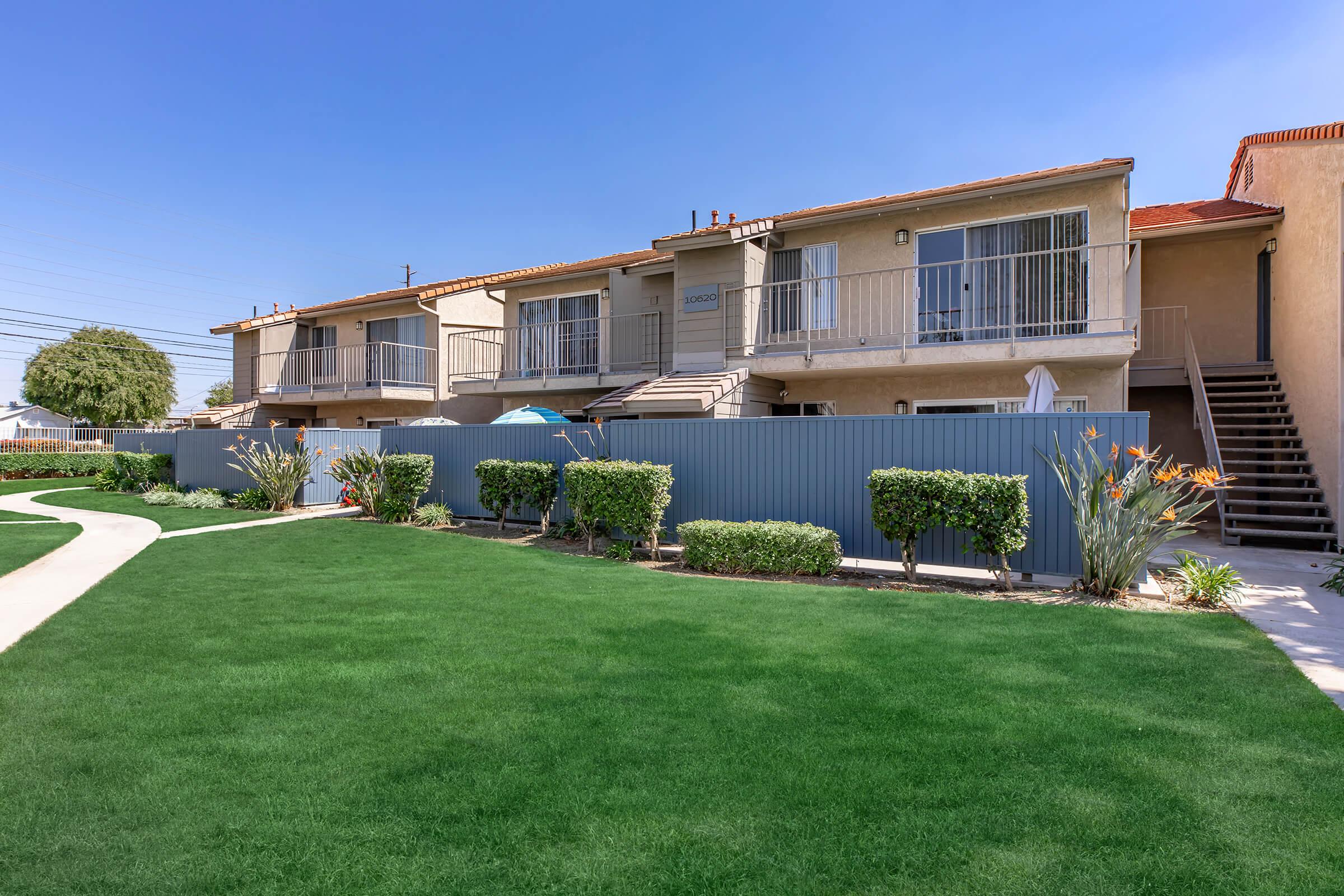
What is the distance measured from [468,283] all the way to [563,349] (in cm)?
492

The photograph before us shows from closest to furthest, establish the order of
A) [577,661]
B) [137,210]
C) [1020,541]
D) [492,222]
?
1. [577,661]
2. [1020,541]
3. [492,222]
4. [137,210]

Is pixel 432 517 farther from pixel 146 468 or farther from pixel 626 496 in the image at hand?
pixel 146 468

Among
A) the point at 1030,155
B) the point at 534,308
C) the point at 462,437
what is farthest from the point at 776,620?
the point at 534,308

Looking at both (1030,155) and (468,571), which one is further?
(1030,155)

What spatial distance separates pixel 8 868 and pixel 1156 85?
704 inches

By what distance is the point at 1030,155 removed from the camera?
1398cm

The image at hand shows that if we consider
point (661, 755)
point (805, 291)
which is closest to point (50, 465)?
point (805, 291)

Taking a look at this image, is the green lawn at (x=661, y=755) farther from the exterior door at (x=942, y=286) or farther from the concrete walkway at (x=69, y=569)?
the exterior door at (x=942, y=286)

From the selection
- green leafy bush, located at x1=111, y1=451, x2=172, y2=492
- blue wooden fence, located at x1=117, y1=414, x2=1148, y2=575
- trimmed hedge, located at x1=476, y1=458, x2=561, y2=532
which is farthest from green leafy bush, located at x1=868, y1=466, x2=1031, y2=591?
green leafy bush, located at x1=111, y1=451, x2=172, y2=492

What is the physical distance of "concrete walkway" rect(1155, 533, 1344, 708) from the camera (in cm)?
548

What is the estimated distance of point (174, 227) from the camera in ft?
126

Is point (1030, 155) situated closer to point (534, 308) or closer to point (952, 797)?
point (534, 308)

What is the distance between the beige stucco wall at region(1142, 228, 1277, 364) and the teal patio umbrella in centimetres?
1298

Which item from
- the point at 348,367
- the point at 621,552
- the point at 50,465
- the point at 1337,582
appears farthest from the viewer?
the point at 50,465
